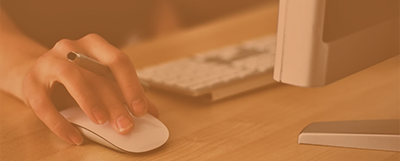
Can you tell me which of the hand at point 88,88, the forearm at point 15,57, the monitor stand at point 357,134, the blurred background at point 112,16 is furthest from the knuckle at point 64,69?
the blurred background at point 112,16

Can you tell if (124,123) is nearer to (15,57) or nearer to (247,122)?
(247,122)

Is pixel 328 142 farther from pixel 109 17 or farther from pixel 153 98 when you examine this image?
pixel 109 17

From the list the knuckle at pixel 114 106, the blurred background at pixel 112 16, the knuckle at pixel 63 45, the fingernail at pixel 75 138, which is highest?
the knuckle at pixel 63 45

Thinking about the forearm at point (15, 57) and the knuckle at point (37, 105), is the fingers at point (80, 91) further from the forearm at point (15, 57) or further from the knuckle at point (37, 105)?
the forearm at point (15, 57)

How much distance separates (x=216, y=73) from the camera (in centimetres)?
81

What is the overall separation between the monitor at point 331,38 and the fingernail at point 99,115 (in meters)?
0.22

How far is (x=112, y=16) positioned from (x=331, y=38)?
1.25m

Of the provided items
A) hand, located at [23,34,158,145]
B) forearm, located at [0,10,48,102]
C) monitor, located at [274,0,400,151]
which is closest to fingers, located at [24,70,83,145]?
hand, located at [23,34,158,145]

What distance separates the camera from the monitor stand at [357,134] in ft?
1.90

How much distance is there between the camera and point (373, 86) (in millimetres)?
801

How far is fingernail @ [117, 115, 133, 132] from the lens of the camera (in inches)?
23.0

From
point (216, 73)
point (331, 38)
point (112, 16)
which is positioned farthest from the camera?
point (112, 16)

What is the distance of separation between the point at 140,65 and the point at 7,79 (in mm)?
255

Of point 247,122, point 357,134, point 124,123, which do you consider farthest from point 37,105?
point 357,134
